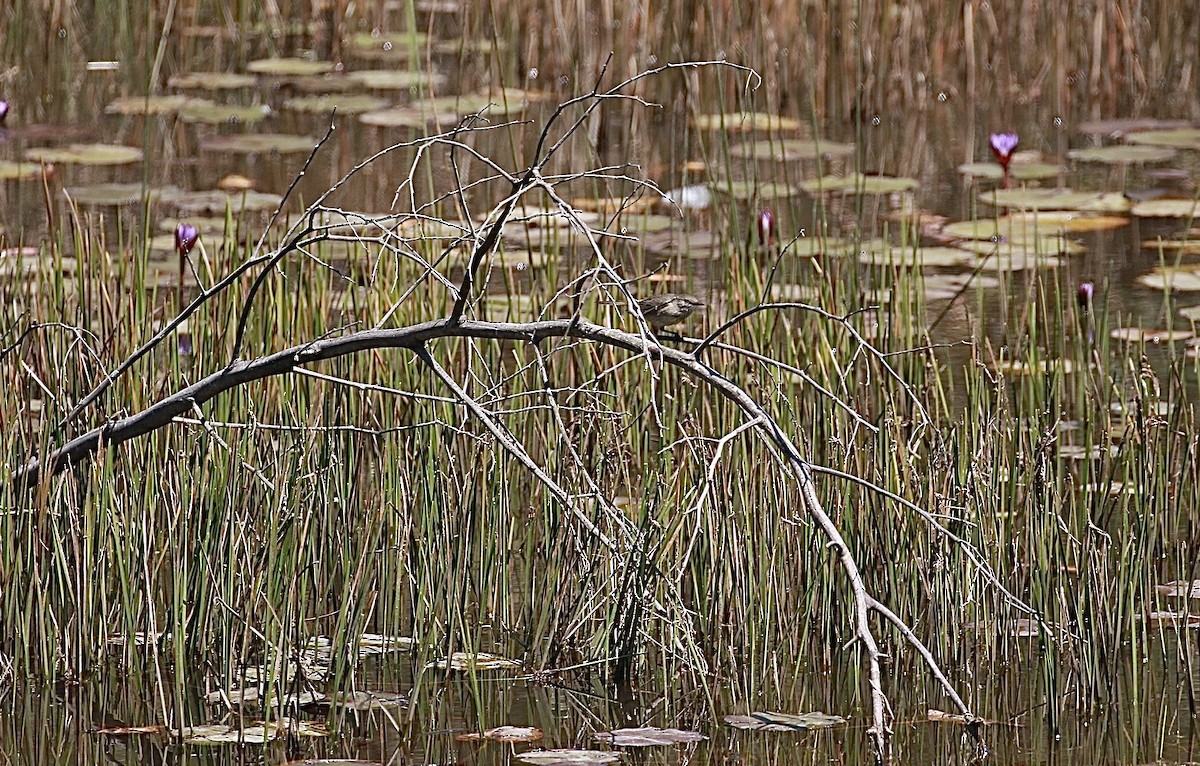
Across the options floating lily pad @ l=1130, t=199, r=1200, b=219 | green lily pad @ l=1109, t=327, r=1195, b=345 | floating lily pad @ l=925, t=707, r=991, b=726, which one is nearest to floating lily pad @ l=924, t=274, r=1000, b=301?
green lily pad @ l=1109, t=327, r=1195, b=345

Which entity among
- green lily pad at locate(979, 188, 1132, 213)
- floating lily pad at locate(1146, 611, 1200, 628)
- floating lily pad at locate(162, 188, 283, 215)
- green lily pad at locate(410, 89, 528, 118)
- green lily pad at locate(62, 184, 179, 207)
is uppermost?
green lily pad at locate(410, 89, 528, 118)

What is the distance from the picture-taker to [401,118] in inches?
254

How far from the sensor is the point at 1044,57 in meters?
7.28

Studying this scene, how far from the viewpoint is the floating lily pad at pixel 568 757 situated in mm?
2558

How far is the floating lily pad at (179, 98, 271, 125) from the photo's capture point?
6.51 metres

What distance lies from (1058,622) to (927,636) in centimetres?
20

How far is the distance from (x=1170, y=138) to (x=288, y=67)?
10.1ft

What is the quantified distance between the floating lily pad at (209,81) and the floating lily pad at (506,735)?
462cm

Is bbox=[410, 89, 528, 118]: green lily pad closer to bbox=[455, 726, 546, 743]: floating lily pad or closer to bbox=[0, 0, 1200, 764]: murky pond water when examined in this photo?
bbox=[0, 0, 1200, 764]: murky pond water

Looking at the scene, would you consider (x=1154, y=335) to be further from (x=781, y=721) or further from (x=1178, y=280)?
(x=781, y=721)

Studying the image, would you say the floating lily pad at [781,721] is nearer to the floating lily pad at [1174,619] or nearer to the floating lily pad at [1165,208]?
the floating lily pad at [1174,619]

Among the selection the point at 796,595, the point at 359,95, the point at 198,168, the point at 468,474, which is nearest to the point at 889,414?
the point at 796,595

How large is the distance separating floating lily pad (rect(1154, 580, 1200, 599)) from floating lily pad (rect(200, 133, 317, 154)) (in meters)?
3.58

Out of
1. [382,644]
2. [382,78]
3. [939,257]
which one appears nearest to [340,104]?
[382,78]
